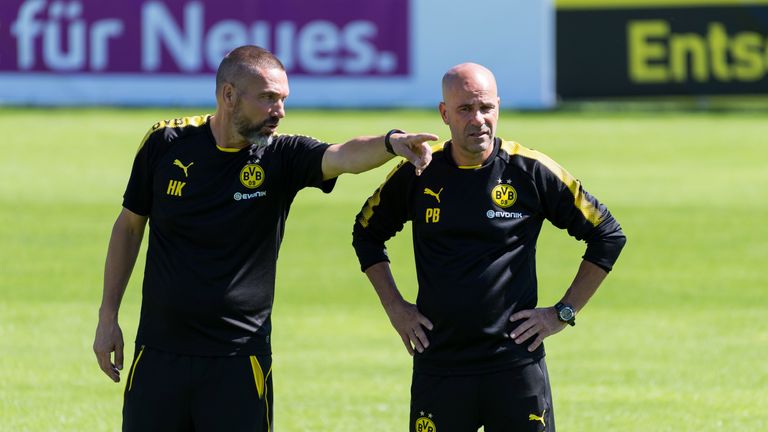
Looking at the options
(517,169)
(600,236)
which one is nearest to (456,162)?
(517,169)

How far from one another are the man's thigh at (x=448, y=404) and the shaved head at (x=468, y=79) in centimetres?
123

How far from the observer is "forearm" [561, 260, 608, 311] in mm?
6859

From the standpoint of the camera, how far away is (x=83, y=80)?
29.2 m

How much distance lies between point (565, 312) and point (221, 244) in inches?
61.6

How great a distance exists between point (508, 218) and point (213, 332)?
1.35 m

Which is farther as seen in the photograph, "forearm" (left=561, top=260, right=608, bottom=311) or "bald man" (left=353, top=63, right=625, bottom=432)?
"forearm" (left=561, top=260, right=608, bottom=311)

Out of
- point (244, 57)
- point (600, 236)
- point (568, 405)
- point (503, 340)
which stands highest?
point (244, 57)

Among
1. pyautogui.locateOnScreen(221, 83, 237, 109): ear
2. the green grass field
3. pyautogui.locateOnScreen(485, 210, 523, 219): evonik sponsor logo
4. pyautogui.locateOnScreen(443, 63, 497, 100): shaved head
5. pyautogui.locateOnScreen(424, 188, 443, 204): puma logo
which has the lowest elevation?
the green grass field

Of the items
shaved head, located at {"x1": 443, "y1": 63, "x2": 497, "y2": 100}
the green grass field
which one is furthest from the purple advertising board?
shaved head, located at {"x1": 443, "y1": 63, "x2": 497, "y2": 100}

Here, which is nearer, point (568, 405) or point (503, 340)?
point (503, 340)

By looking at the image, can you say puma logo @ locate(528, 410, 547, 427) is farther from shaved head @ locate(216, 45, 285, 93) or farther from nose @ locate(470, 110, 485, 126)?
shaved head @ locate(216, 45, 285, 93)

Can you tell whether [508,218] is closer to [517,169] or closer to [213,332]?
[517,169]

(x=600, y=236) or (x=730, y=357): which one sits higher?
(x=600, y=236)

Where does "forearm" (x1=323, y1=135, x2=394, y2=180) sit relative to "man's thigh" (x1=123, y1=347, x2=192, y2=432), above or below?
above
